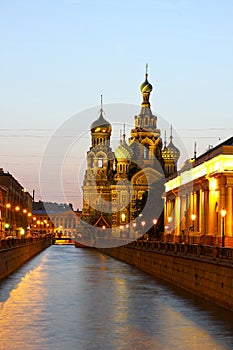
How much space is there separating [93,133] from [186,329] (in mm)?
150267

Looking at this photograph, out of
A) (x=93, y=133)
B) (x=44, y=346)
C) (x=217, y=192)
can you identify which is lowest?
(x=44, y=346)

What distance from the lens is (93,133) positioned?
595 feet

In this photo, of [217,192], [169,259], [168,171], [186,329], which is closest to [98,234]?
[168,171]

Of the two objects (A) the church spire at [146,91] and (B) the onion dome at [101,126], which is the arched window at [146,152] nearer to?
(A) the church spire at [146,91]

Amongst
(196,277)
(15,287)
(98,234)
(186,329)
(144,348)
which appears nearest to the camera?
(144,348)

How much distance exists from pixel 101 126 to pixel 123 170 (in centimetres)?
2596

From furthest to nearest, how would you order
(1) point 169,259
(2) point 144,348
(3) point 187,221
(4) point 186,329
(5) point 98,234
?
(5) point 98,234
(3) point 187,221
(1) point 169,259
(4) point 186,329
(2) point 144,348

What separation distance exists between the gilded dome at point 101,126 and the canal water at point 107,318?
125862 mm

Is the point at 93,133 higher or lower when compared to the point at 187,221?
higher

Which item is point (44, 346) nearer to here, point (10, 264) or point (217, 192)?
point (10, 264)

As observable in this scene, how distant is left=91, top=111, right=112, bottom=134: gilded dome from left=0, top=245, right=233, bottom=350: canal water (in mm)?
125862

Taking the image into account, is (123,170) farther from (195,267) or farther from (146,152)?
(195,267)

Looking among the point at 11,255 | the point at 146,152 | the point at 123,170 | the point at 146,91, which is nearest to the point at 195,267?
the point at 11,255

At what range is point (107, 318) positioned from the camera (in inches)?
1427
